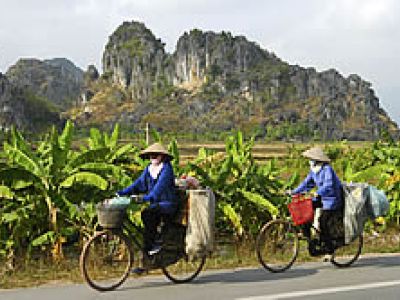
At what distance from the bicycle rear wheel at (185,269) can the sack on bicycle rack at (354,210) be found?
1823mm

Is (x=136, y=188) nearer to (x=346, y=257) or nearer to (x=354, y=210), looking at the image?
→ (x=354, y=210)

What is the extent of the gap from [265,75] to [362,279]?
582ft

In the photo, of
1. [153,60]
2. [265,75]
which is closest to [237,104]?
[265,75]

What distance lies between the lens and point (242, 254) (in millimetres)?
8719

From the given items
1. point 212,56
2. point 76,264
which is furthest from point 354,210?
point 212,56

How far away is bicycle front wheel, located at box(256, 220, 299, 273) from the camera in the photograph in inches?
285

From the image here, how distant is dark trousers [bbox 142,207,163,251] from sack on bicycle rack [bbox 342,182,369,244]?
2.37 metres

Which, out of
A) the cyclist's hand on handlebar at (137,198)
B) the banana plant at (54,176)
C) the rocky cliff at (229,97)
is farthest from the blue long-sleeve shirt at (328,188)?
the rocky cliff at (229,97)

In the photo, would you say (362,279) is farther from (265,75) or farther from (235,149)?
(265,75)

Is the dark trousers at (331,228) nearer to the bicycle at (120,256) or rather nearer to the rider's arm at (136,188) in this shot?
the bicycle at (120,256)

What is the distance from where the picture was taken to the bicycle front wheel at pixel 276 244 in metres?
7.25

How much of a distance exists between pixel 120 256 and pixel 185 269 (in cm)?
100

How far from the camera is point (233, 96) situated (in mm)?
177125

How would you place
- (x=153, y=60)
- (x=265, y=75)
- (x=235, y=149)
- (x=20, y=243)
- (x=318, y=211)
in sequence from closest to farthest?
1. (x=318, y=211)
2. (x=20, y=243)
3. (x=235, y=149)
4. (x=265, y=75)
5. (x=153, y=60)
